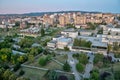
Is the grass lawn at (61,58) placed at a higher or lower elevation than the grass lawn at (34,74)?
lower

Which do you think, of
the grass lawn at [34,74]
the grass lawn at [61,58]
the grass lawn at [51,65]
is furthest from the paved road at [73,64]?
the grass lawn at [34,74]

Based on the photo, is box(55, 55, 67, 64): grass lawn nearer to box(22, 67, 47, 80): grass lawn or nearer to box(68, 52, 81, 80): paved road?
box(68, 52, 81, 80): paved road

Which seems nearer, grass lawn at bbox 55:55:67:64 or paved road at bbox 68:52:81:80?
paved road at bbox 68:52:81:80

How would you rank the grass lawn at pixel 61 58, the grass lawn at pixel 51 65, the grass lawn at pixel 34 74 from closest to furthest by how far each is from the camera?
the grass lawn at pixel 34 74
the grass lawn at pixel 51 65
the grass lawn at pixel 61 58

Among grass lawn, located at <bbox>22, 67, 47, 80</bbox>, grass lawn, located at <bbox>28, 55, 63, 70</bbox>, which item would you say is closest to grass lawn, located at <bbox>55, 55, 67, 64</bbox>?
grass lawn, located at <bbox>28, 55, 63, 70</bbox>

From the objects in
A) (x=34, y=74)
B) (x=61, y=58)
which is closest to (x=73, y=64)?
(x=61, y=58)

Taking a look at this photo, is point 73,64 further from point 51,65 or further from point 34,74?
point 34,74

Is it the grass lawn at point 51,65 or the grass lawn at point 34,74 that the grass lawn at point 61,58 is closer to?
the grass lawn at point 51,65

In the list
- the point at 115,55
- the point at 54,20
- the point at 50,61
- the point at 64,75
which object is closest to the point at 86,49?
the point at 115,55

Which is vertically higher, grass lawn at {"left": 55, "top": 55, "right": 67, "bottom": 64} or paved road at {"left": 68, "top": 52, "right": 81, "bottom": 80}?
A: grass lawn at {"left": 55, "top": 55, "right": 67, "bottom": 64}
